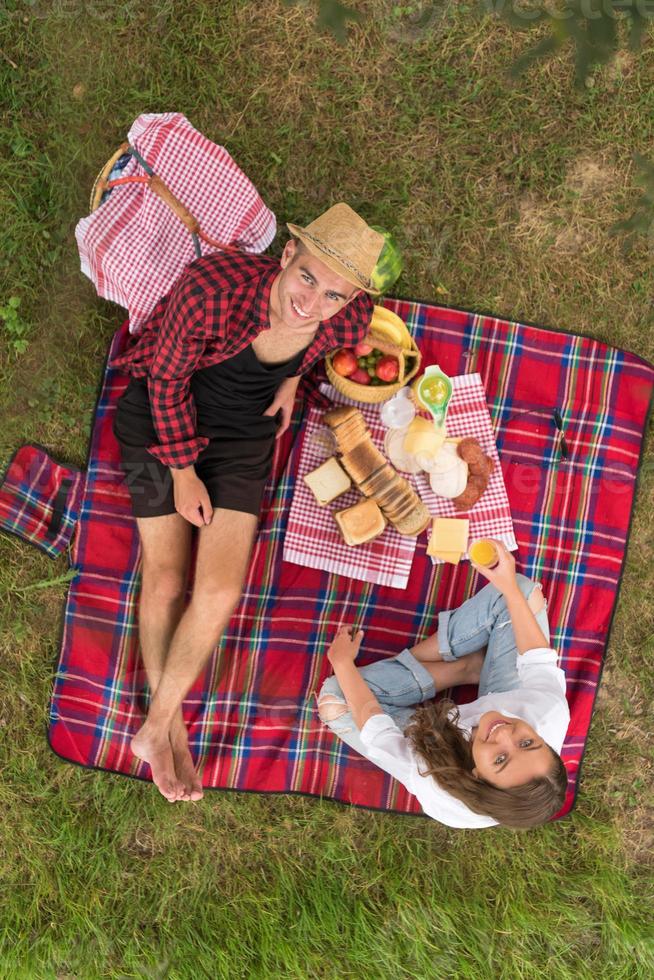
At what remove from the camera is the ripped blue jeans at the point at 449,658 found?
3.86 meters

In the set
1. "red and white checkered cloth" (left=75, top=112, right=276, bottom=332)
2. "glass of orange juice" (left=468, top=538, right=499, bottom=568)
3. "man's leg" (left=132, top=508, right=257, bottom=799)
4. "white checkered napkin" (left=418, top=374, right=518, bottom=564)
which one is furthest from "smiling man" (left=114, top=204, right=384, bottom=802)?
"glass of orange juice" (left=468, top=538, right=499, bottom=568)

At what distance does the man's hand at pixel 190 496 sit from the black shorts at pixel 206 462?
0.07 meters

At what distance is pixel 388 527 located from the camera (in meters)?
4.21

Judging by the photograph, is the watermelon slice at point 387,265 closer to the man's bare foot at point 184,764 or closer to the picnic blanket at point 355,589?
the picnic blanket at point 355,589

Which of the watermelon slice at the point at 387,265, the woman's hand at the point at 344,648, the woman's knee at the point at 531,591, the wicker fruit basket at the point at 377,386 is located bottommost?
the woman's hand at the point at 344,648

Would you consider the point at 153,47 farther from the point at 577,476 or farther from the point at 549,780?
the point at 549,780

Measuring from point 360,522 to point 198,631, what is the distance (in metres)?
1.04

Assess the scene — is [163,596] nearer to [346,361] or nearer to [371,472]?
[371,472]

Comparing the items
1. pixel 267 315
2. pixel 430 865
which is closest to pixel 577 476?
pixel 267 315

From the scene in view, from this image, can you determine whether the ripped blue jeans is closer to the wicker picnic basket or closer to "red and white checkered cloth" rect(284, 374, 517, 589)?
"red and white checkered cloth" rect(284, 374, 517, 589)

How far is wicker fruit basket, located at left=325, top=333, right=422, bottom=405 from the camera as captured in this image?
3914 mm

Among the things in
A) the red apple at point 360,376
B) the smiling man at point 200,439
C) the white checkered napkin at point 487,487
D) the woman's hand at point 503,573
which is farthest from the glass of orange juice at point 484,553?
the smiling man at point 200,439

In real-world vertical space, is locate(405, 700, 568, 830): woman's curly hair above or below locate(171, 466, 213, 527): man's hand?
below

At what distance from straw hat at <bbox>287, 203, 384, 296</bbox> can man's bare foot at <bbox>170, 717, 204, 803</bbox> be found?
8.15 ft
